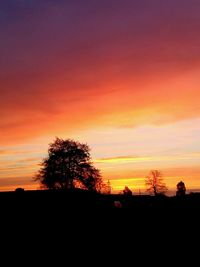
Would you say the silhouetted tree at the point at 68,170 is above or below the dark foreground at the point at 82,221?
above

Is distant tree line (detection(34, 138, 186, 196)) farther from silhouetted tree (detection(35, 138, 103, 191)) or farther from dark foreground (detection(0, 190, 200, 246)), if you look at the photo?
dark foreground (detection(0, 190, 200, 246))

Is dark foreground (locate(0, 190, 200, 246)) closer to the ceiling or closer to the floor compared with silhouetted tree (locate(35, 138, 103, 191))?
closer to the floor

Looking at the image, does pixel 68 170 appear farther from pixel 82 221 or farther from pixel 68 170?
pixel 82 221

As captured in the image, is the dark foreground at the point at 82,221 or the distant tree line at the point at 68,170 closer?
the dark foreground at the point at 82,221

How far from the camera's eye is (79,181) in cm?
7406

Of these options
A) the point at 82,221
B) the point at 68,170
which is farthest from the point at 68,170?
the point at 82,221

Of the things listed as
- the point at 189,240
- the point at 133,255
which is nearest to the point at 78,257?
the point at 133,255

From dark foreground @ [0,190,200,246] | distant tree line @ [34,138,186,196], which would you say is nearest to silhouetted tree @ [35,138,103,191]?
distant tree line @ [34,138,186,196]

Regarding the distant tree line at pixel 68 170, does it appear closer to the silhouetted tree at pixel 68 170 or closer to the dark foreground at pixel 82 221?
the silhouetted tree at pixel 68 170

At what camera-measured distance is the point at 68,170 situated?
73.1m

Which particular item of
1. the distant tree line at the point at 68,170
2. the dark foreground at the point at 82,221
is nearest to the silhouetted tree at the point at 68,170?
the distant tree line at the point at 68,170

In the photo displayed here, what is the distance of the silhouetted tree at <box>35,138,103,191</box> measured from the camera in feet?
239

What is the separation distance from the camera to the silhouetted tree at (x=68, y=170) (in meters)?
72.8

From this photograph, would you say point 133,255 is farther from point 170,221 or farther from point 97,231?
point 170,221
